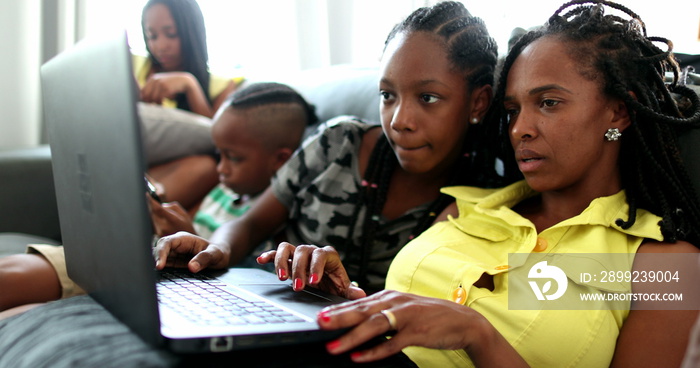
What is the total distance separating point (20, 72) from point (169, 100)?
25.8 inches

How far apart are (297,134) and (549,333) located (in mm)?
1054

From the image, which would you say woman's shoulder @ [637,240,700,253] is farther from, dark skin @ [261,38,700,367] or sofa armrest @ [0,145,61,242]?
sofa armrest @ [0,145,61,242]

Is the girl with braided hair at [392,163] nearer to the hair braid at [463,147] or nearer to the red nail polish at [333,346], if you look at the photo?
the hair braid at [463,147]

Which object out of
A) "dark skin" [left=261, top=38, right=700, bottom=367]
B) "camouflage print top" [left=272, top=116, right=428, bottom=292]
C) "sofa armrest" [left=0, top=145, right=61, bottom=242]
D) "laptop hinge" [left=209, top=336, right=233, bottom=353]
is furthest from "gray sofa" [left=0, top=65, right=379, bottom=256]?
→ "laptop hinge" [left=209, top=336, right=233, bottom=353]

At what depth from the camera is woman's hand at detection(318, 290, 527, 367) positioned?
58 centimetres

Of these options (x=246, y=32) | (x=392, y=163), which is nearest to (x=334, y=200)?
(x=392, y=163)

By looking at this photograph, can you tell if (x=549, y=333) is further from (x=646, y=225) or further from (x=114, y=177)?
(x=114, y=177)

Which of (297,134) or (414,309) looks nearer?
(414,309)

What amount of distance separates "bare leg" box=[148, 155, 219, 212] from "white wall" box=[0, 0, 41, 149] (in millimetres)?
758

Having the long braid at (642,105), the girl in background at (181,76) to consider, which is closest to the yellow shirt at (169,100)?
the girl in background at (181,76)

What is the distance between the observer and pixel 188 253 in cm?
97

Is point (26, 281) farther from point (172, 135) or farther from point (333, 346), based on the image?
point (172, 135)

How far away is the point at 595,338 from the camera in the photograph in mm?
782

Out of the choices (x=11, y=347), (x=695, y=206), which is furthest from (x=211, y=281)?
(x=695, y=206)
